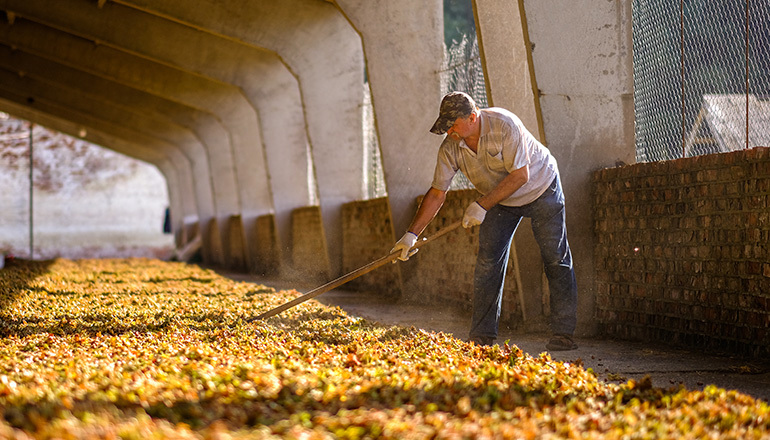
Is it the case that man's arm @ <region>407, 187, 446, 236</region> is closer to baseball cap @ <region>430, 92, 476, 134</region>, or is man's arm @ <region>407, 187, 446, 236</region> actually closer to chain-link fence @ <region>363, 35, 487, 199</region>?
baseball cap @ <region>430, 92, 476, 134</region>

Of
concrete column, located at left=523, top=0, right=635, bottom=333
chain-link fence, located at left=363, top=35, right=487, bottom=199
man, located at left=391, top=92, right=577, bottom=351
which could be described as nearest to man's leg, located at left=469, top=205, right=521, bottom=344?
man, located at left=391, top=92, right=577, bottom=351

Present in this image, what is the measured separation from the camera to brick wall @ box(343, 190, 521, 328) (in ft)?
24.8

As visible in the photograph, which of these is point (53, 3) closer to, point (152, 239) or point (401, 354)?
point (401, 354)

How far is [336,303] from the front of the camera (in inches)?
369

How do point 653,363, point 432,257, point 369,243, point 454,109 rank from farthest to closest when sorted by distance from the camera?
point 369,243 < point 432,257 < point 454,109 < point 653,363

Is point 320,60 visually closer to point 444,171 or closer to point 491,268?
point 444,171

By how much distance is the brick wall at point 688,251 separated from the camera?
464 cm

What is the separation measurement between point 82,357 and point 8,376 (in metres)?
0.71

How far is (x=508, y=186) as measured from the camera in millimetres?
5191

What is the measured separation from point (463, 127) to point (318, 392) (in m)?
2.54

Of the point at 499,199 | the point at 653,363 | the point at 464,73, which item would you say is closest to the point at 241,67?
the point at 464,73

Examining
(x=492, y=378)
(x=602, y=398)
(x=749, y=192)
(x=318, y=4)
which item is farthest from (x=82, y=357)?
(x=318, y=4)

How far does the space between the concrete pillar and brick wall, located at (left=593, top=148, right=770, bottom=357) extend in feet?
11.3

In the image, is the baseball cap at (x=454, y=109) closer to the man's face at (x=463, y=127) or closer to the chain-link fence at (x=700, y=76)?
the man's face at (x=463, y=127)
